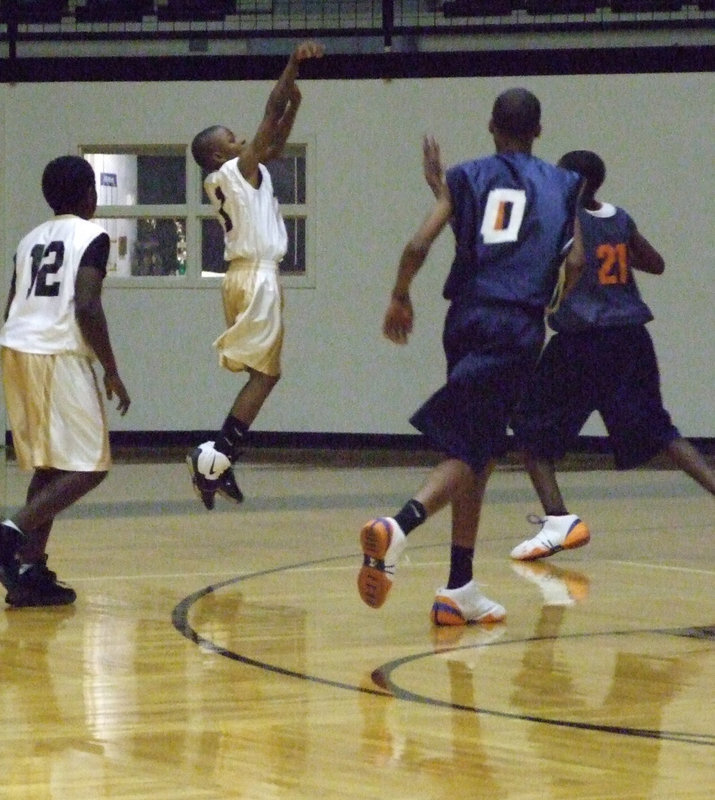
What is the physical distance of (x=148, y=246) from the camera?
588 inches

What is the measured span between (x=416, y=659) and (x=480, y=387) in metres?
0.93

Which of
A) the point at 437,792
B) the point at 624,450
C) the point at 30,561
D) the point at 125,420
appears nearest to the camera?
the point at 437,792

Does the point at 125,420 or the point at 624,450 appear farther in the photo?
the point at 125,420

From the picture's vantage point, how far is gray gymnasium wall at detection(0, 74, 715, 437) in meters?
14.2

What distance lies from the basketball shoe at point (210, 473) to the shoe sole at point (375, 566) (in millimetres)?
2634

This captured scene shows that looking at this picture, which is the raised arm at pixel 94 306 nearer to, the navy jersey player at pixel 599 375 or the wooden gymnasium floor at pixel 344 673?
the wooden gymnasium floor at pixel 344 673

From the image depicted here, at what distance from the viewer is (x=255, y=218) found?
8109 millimetres

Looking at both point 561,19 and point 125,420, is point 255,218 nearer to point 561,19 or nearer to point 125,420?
point 125,420

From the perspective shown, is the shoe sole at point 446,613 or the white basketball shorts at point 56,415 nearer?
the shoe sole at point 446,613

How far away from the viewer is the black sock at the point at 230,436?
26.3 ft

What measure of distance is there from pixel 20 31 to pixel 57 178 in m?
10.8

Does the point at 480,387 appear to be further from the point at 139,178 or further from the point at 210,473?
the point at 139,178

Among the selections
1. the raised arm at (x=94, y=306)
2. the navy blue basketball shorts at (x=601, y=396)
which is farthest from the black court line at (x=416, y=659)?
the navy blue basketball shorts at (x=601, y=396)

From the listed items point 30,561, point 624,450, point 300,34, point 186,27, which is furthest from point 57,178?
point 186,27
